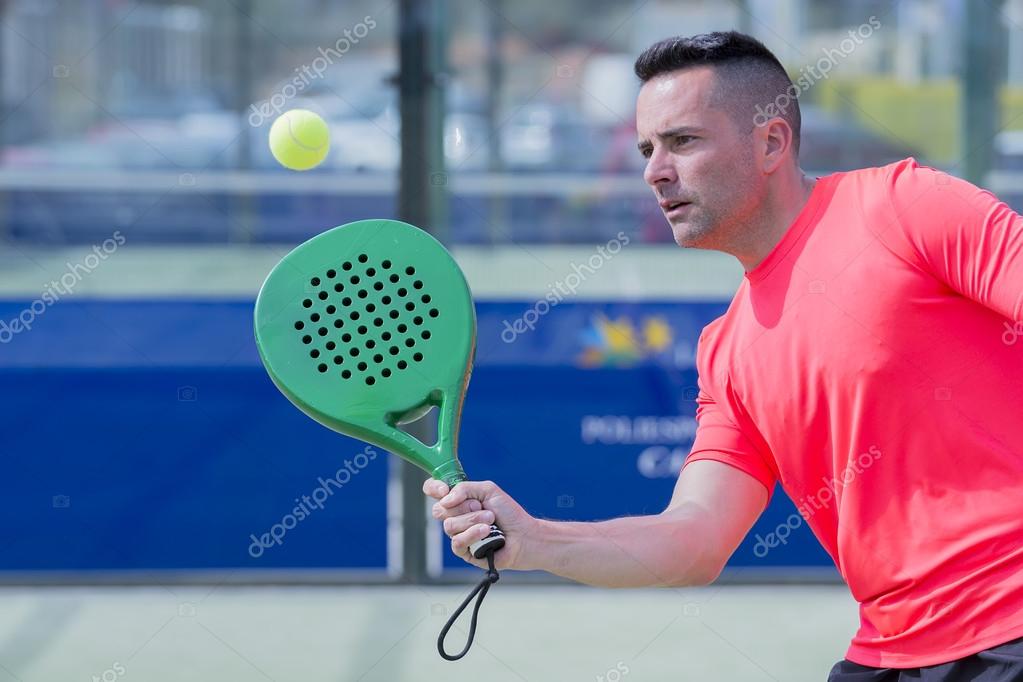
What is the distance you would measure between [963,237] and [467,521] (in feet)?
2.47

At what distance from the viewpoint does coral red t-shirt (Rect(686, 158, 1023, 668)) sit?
1883 mm

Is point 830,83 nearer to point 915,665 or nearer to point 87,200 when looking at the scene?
point 87,200

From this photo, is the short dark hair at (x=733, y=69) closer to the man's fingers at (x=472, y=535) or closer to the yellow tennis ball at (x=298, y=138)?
the man's fingers at (x=472, y=535)

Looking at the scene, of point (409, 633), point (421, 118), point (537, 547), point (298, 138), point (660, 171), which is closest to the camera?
point (537, 547)

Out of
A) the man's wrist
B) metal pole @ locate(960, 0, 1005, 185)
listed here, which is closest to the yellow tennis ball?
the man's wrist

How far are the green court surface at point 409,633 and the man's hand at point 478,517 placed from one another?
2.39m

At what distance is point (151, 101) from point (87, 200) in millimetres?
429

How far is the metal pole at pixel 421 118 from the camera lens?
471 centimetres

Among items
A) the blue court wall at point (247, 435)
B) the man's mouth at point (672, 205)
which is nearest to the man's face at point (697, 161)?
the man's mouth at point (672, 205)

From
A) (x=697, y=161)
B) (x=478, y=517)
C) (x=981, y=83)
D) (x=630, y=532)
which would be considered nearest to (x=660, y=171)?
(x=697, y=161)

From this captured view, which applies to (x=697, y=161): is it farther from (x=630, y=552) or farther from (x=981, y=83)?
(x=981, y=83)

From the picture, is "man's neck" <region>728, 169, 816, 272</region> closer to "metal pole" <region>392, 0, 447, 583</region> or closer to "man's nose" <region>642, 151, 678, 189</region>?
"man's nose" <region>642, 151, 678, 189</region>

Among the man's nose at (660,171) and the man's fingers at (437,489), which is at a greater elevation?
the man's nose at (660,171)

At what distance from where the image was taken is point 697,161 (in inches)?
82.6
